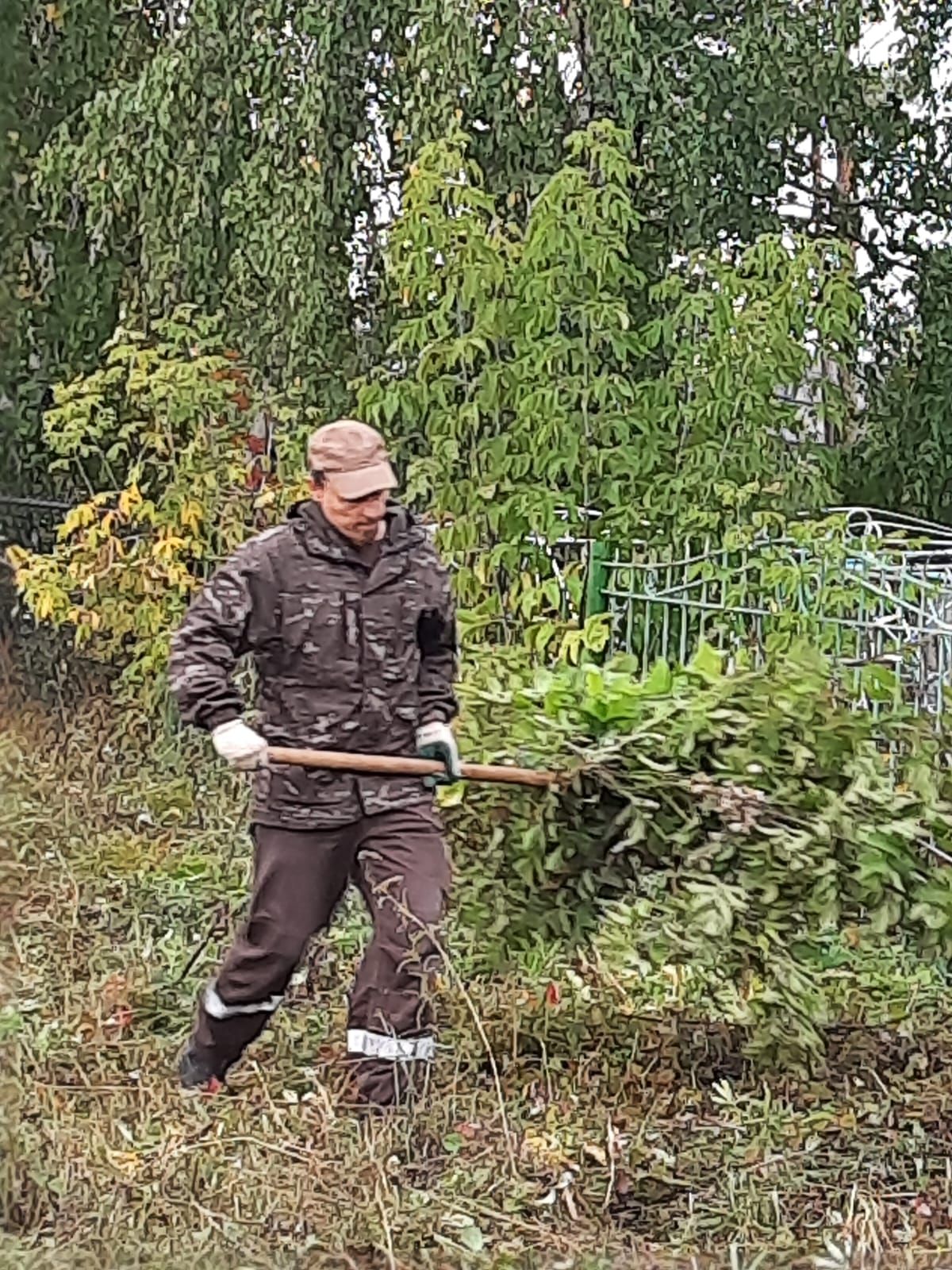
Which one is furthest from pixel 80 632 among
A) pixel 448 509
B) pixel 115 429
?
pixel 448 509

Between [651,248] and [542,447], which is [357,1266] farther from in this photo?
[651,248]

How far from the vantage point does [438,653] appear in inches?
91.0

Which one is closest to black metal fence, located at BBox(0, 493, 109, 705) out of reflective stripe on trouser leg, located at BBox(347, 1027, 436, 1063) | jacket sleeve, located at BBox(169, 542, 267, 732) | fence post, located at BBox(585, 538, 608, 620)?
jacket sleeve, located at BBox(169, 542, 267, 732)

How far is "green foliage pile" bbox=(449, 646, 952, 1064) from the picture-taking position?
2076 millimetres

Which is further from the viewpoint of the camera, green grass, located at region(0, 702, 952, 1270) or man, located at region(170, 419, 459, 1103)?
man, located at region(170, 419, 459, 1103)

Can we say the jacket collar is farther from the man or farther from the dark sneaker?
the dark sneaker

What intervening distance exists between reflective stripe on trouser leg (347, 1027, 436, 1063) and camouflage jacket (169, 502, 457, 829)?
29 centimetres

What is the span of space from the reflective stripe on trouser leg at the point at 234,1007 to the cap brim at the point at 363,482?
0.69 meters

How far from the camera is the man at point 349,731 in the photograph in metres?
2.19

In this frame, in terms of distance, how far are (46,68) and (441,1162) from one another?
1.83 meters

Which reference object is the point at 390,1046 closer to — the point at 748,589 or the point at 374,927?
the point at 374,927

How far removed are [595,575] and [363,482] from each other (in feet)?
4.57

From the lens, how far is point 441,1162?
82.0 inches

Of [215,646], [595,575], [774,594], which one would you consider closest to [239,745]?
[215,646]
